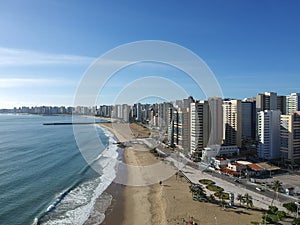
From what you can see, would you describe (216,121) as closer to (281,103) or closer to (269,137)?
(269,137)

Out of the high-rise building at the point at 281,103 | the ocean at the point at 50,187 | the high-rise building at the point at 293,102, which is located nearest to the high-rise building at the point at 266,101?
the high-rise building at the point at 281,103

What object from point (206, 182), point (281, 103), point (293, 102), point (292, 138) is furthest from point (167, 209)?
point (293, 102)

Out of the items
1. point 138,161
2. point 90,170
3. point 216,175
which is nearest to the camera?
point 216,175

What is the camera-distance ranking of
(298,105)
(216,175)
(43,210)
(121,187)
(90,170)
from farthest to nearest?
(298,105) < (90,170) < (216,175) < (121,187) < (43,210)

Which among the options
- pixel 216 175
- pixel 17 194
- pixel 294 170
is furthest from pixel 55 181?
pixel 294 170

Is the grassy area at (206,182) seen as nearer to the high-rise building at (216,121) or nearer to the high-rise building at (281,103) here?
the high-rise building at (216,121)

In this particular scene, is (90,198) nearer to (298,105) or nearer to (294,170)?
(294,170)
